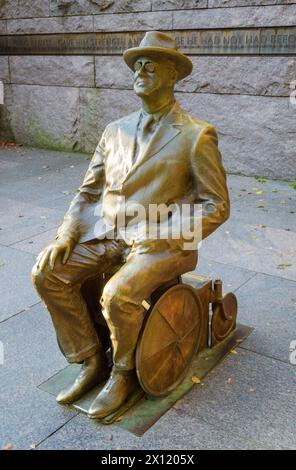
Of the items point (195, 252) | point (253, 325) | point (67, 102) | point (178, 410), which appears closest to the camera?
point (178, 410)

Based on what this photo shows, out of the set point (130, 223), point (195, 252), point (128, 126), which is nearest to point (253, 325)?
point (195, 252)

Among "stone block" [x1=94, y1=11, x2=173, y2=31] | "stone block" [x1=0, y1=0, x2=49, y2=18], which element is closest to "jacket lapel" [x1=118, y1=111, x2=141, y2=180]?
"stone block" [x1=94, y1=11, x2=173, y2=31]

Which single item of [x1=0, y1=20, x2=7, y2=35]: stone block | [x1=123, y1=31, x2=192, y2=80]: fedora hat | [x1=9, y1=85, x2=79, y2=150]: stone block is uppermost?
[x1=123, y1=31, x2=192, y2=80]: fedora hat

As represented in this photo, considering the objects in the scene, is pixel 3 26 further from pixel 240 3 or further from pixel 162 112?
pixel 162 112

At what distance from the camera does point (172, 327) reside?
3.17 meters

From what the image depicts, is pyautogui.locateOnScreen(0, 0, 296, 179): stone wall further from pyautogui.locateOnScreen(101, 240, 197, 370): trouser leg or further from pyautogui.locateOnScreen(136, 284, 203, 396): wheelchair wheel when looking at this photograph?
pyautogui.locateOnScreen(101, 240, 197, 370): trouser leg

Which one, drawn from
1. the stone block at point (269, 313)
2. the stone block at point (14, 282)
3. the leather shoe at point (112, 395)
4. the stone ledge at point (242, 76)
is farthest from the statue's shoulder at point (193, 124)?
the stone ledge at point (242, 76)

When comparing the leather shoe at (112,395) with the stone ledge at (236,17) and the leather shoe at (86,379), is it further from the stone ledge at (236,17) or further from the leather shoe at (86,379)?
the stone ledge at (236,17)

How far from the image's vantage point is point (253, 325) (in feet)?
13.3

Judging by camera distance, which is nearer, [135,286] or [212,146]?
[135,286]

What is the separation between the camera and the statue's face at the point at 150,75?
10.4ft

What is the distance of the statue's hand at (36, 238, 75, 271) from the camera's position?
3.12 metres
